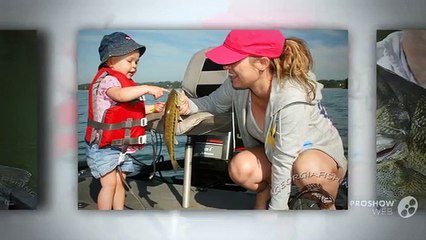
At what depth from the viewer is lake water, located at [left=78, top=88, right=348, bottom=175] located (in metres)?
2.70

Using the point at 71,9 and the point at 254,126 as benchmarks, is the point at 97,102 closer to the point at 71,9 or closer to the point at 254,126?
Answer: the point at 71,9

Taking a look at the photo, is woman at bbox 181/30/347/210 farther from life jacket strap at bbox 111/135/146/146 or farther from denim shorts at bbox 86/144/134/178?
denim shorts at bbox 86/144/134/178

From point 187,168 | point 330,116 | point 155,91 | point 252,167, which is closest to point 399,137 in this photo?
point 330,116

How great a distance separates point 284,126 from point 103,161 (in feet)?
2.54

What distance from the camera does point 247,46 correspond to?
2.69 m

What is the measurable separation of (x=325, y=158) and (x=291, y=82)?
0.35 m

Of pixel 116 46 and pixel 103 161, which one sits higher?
pixel 116 46

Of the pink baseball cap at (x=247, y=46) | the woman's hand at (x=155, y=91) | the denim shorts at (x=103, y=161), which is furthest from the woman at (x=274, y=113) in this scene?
the denim shorts at (x=103, y=161)

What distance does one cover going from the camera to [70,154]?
8.89 feet

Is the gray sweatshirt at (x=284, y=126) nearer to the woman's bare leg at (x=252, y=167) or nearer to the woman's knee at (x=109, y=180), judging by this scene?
the woman's bare leg at (x=252, y=167)

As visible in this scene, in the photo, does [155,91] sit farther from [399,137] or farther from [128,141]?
[399,137]

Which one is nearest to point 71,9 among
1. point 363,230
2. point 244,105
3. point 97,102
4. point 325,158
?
point 97,102

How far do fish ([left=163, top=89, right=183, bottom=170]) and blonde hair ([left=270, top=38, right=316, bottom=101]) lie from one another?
0.42 meters

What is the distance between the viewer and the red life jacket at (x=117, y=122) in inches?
106
